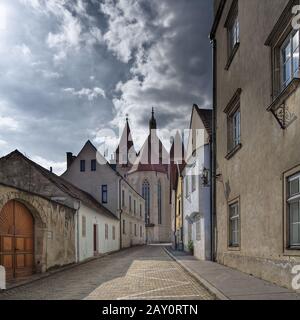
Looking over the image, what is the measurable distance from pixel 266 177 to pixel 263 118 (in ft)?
5.13

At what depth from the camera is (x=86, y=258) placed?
2305 cm

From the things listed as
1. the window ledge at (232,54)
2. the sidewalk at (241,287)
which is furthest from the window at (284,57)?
the sidewalk at (241,287)

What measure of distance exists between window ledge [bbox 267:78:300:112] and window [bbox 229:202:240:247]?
4.95 meters

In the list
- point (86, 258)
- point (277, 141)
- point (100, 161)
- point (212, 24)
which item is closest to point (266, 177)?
point (277, 141)

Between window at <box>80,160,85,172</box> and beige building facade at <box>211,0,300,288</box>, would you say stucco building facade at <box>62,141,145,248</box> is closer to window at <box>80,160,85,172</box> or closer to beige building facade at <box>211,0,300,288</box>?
window at <box>80,160,85,172</box>

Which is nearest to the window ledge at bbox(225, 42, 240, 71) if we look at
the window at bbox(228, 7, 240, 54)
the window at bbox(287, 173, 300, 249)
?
the window at bbox(228, 7, 240, 54)

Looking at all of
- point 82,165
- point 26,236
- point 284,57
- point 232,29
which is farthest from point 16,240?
point 82,165

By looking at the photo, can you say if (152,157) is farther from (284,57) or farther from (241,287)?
(241,287)

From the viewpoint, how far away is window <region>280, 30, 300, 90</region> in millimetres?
9102

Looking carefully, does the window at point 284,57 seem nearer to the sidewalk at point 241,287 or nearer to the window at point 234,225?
the sidewalk at point 241,287

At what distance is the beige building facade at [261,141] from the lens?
902 cm

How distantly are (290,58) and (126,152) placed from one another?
2794 inches
